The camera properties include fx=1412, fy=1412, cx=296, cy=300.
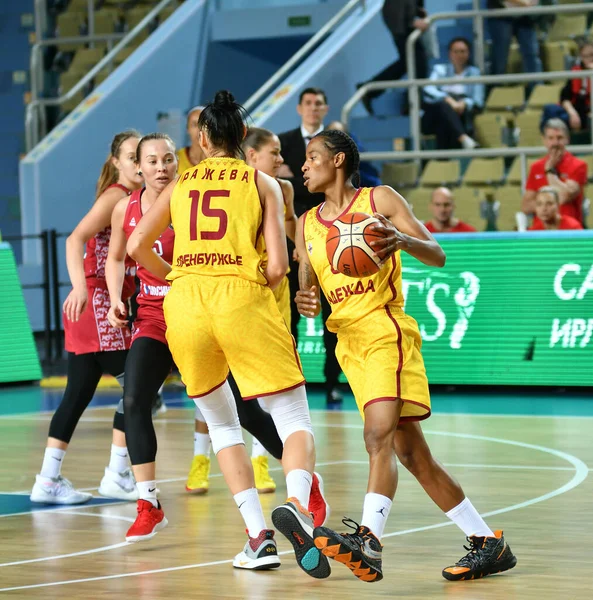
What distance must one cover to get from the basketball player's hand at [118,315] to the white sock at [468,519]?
2.17m

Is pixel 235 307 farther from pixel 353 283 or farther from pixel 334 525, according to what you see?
pixel 334 525

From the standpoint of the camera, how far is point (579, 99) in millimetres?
14734

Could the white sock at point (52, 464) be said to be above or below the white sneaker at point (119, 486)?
above

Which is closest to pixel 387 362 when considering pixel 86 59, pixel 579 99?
pixel 579 99

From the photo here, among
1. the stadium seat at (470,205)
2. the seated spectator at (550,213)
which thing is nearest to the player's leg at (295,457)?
the seated spectator at (550,213)

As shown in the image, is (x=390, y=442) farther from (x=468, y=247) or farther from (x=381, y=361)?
(x=468, y=247)

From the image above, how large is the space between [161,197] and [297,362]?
0.90 meters

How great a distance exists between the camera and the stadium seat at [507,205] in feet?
44.5

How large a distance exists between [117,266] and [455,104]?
8717mm

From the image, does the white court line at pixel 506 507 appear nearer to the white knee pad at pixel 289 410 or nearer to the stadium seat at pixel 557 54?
the white knee pad at pixel 289 410

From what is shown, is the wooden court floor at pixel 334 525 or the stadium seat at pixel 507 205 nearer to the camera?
the wooden court floor at pixel 334 525

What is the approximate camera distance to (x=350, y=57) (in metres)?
17.7

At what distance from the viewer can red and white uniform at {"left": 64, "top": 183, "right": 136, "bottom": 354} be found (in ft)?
24.8

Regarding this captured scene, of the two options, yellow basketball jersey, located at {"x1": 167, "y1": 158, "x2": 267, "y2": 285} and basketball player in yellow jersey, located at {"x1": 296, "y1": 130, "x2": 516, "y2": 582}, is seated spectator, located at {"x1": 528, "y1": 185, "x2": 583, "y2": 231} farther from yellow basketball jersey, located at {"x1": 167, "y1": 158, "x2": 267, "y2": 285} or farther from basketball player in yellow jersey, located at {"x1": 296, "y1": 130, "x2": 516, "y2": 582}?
yellow basketball jersey, located at {"x1": 167, "y1": 158, "x2": 267, "y2": 285}
